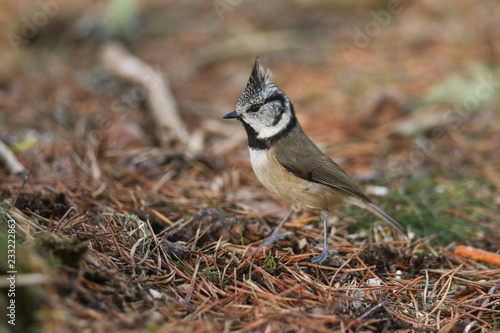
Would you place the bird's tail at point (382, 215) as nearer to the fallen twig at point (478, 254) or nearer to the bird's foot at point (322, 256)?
the fallen twig at point (478, 254)

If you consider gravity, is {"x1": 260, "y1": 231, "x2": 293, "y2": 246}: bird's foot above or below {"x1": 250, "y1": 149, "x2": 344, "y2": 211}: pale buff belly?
below

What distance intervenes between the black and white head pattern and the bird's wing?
207 millimetres

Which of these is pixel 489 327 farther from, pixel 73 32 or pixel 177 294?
pixel 73 32

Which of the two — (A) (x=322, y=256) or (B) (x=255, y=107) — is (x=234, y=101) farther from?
(A) (x=322, y=256)

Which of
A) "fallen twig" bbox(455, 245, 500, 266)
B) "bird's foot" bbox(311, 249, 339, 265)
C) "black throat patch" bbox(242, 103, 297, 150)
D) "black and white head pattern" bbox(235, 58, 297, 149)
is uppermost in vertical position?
"black and white head pattern" bbox(235, 58, 297, 149)

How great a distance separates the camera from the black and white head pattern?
150 inches

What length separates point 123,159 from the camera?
15.8 feet

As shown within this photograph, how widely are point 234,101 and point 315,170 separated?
3.35 metres

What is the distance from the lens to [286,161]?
3729 millimetres

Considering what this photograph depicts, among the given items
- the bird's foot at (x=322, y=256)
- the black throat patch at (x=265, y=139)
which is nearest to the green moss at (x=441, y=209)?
the bird's foot at (x=322, y=256)

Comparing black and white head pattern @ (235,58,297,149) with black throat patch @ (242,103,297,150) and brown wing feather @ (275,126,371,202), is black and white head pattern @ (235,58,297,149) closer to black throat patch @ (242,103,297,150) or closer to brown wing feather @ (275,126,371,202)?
black throat patch @ (242,103,297,150)

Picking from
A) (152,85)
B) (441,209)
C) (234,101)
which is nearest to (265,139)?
(441,209)

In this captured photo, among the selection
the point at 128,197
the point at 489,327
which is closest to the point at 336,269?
the point at 489,327

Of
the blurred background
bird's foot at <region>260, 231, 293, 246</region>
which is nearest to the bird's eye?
the blurred background
